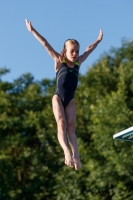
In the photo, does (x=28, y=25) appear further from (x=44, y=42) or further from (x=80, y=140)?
(x=80, y=140)

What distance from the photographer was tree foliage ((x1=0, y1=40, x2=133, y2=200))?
78.4ft

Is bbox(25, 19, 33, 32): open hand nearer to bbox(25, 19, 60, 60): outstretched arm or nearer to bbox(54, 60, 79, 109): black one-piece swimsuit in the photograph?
bbox(25, 19, 60, 60): outstretched arm

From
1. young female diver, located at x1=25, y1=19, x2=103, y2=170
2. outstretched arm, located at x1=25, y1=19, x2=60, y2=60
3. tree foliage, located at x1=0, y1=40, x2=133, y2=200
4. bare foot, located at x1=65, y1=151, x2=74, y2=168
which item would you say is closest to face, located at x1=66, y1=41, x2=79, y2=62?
young female diver, located at x1=25, y1=19, x2=103, y2=170

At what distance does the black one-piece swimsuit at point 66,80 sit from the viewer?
Answer: 810cm

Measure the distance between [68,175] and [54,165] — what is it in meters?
1.95

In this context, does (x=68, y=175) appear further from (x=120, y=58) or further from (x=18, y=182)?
(x=120, y=58)

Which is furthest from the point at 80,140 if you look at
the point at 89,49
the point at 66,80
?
the point at 66,80

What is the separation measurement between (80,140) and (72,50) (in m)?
16.8

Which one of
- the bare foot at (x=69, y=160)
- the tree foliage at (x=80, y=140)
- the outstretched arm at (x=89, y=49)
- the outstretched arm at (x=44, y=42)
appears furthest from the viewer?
the tree foliage at (x=80, y=140)

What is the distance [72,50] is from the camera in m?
8.12

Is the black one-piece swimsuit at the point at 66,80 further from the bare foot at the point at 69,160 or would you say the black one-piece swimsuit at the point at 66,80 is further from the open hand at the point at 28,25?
the bare foot at the point at 69,160


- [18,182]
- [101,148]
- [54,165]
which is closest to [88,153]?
[101,148]

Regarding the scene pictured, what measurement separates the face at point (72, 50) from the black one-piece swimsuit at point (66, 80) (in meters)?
0.10

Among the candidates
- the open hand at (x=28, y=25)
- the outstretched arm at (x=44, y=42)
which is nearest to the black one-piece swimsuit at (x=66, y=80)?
the outstretched arm at (x=44, y=42)
